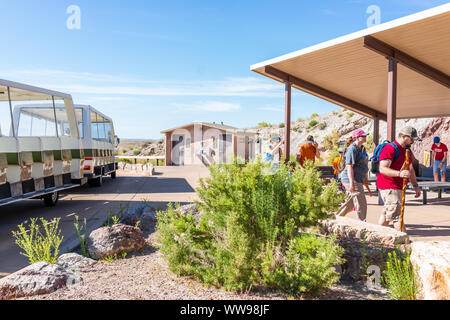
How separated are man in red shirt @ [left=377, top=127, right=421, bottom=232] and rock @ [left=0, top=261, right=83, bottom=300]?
391 centimetres

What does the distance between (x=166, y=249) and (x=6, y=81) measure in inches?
216

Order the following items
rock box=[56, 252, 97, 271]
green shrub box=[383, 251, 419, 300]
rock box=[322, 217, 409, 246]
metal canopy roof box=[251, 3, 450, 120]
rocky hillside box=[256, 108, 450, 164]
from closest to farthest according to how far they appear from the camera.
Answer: green shrub box=[383, 251, 419, 300] → rock box=[56, 252, 97, 271] → rock box=[322, 217, 409, 246] → metal canopy roof box=[251, 3, 450, 120] → rocky hillside box=[256, 108, 450, 164]

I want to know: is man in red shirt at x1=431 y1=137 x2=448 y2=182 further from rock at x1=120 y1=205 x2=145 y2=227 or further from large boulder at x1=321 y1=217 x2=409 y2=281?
rock at x1=120 y1=205 x2=145 y2=227

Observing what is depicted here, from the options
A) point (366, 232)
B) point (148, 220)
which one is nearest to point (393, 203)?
point (366, 232)

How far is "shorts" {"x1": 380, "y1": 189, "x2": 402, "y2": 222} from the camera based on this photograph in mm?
4797

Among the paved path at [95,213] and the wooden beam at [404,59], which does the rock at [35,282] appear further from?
the wooden beam at [404,59]

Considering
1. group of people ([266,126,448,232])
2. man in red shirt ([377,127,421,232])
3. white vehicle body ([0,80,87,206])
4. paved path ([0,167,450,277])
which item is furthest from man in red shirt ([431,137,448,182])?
white vehicle body ([0,80,87,206])

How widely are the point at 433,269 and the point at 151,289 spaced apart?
2.44 metres

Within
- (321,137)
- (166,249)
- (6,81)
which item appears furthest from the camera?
(321,137)

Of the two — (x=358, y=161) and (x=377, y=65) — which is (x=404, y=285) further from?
(x=377, y=65)

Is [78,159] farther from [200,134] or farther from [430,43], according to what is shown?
[200,134]

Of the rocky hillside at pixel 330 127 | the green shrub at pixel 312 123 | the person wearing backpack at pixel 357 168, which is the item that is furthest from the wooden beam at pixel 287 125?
the green shrub at pixel 312 123

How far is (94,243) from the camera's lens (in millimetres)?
4484
